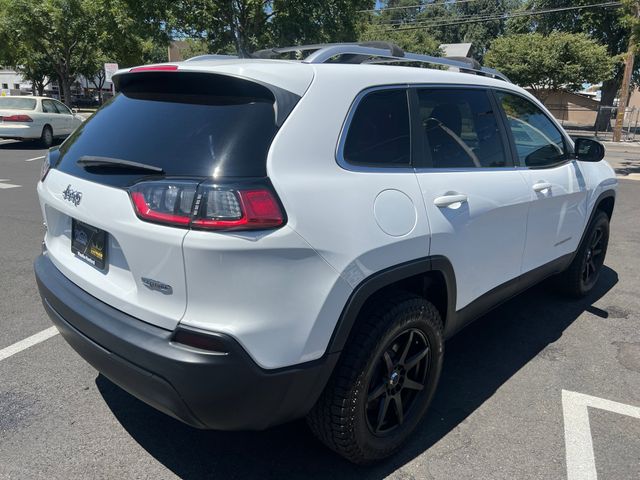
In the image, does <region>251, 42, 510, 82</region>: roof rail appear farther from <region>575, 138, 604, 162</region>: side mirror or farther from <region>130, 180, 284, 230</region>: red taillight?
<region>575, 138, 604, 162</region>: side mirror

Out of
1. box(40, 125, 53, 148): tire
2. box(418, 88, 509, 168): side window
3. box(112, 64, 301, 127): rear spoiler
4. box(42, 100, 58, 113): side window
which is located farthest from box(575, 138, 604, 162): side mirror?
box(42, 100, 58, 113): side window

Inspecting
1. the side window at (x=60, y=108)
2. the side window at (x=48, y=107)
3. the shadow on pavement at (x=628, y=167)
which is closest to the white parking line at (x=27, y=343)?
the side window at (x=48, y=107)

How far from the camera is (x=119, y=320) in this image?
2.15m

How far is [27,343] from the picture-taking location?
3607mm

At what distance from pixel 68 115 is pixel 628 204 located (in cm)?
1589

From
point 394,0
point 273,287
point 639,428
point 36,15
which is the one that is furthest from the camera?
point 394,0

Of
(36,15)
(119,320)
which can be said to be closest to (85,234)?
(119,320)

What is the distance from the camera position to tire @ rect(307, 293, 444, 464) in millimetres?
2258

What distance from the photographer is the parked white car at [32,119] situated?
1512 centimetres

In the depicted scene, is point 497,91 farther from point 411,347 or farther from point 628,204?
point 628,204

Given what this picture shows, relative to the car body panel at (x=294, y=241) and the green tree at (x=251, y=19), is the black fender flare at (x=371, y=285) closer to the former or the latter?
the car body panel at (x=294, y=241)

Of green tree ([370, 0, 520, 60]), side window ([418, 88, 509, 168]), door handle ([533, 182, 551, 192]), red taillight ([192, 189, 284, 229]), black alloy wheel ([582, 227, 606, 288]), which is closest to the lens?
red taillight ([192, 189, 284, 229])

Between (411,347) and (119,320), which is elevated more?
(119,320)

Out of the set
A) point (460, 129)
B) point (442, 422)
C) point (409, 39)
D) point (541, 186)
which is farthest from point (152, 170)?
point (409, 39)
